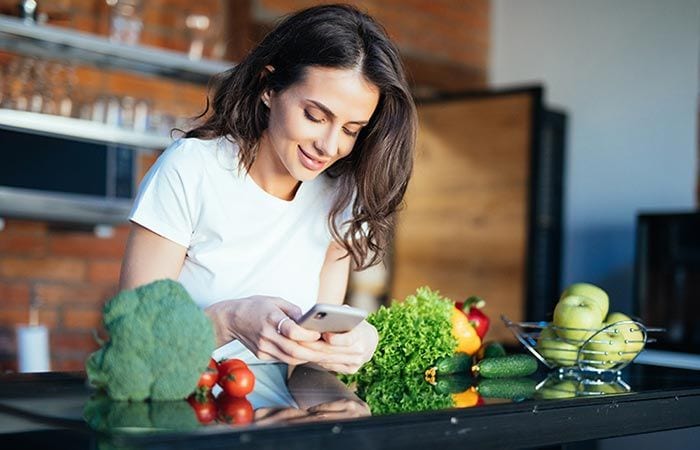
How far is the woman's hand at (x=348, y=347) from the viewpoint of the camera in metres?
1.46

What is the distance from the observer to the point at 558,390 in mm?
1552

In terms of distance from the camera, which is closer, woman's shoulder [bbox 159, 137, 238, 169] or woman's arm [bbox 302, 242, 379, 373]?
woman's arm [bbox 302, 242, 379, 373]

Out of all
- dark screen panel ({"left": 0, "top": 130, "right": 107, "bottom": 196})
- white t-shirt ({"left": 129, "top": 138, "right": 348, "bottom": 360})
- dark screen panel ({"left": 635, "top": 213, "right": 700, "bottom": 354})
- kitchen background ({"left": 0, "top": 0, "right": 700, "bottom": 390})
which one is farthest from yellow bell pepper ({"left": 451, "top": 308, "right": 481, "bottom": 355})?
dark screen panel ({"left": 635, "top": 213, "right": 700, "bottom": 354})

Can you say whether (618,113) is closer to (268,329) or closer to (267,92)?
(267,92)

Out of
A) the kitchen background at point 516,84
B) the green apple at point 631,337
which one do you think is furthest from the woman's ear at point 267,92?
the kitchen background at point 516,84

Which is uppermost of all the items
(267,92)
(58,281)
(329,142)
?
(267,92)

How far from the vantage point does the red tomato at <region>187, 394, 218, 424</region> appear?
3.65 feet

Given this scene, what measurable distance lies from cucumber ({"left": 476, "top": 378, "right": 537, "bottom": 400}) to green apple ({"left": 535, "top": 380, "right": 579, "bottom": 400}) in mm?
18

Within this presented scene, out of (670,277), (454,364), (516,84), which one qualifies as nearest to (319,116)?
(454,364)

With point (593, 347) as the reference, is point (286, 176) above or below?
above

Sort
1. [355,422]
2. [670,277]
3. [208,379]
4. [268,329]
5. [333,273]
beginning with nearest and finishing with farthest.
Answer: [355,422], [208,379], [268,329], [333,273], [670,277]

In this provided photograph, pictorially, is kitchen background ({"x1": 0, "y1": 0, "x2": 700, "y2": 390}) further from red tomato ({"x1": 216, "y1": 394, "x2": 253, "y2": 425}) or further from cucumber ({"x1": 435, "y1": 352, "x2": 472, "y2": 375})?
red tomato ({"x1": 216, "y1": 394, "x2": 253, "y2": 425})

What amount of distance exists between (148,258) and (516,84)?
14.8 feet

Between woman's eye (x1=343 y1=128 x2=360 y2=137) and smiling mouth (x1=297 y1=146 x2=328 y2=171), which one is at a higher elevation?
woman's eye (x1=343 y1=128 x2=360 y2=137)
